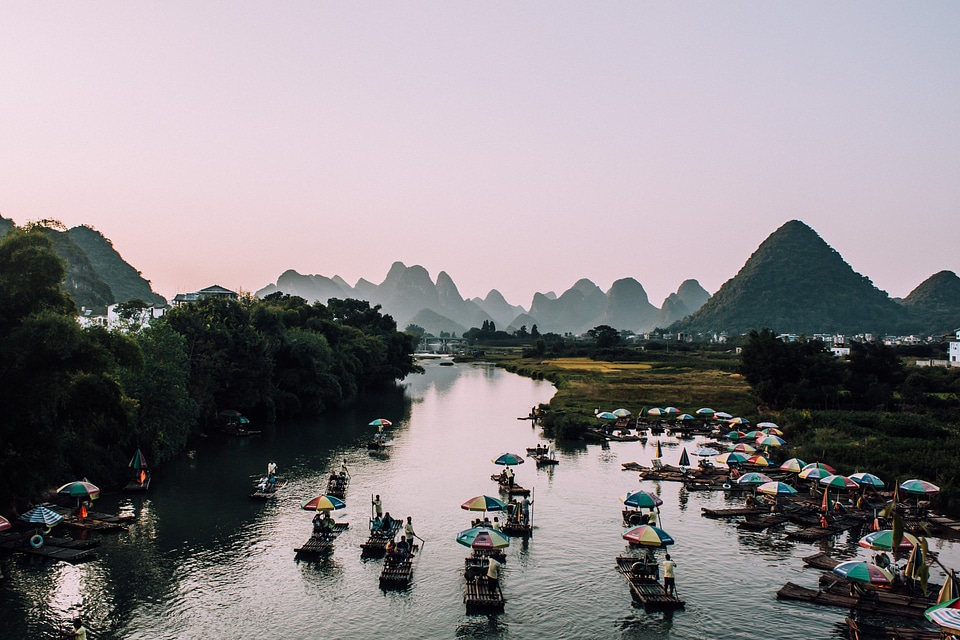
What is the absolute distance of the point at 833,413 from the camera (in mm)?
50875

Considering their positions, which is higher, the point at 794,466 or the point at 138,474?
the point at 794,466

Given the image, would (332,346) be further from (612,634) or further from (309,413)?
(612,634)

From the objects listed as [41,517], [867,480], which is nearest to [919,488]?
[867,480]

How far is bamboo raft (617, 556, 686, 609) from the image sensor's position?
68.9 ft

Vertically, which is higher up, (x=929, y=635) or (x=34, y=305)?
(x=34, y=305)

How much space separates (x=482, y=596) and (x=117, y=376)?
961 inches

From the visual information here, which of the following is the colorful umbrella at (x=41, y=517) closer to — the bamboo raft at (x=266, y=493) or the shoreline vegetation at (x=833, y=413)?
the bamboo raft at (x=266, y=493)

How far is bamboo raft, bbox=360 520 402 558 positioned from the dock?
9448mm

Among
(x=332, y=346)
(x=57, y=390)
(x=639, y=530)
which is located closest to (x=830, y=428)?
(x=639, y=530)

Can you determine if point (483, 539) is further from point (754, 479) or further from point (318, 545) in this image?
point (754, 479)

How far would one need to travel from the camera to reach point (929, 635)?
18.0m

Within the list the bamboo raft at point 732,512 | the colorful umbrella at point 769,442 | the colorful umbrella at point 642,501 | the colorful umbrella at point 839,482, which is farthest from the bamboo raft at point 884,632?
the colorful umbrella at point 769,442

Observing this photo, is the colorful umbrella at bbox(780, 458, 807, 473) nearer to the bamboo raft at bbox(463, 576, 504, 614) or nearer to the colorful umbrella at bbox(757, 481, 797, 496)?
the colorful umbrella at bbox(757, 481, 797, 496)

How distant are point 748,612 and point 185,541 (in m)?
20.5
